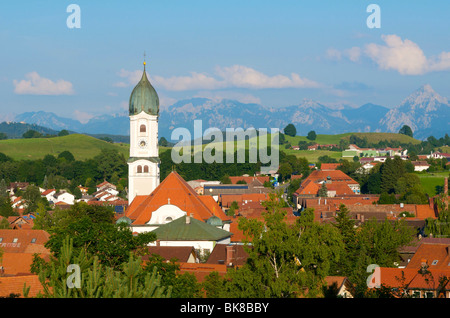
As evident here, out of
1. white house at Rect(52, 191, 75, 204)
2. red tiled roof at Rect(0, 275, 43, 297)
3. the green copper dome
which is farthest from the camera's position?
white house at Rect(52, 191, 75, 204)

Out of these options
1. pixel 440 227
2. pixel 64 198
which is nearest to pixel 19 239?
pixel 440 227

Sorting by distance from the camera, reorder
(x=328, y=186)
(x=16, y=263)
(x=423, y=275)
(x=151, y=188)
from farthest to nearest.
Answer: (x=328, y=186) < (x=151, y=188) < (x=16, y=263) < (x=423, y=275)

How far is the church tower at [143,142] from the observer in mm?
70062

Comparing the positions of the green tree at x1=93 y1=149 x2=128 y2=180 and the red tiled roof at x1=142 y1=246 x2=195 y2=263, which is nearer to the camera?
the red tiled roof at x1=142 y1=246 x2=195 y2=263

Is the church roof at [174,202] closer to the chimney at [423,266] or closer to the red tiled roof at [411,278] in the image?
the chimney at [423,266]

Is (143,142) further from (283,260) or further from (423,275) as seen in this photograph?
(283,260)

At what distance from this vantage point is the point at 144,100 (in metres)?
72.1

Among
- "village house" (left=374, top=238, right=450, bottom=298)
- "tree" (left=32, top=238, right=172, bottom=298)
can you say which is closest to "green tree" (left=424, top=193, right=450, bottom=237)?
"village house" (left=374, top=238, right=450, bottom=298)

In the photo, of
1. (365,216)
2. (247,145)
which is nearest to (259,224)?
(365,216)

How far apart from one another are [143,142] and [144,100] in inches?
156

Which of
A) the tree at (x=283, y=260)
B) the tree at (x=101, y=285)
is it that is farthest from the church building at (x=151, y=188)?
the tree at (x=101, y=285)

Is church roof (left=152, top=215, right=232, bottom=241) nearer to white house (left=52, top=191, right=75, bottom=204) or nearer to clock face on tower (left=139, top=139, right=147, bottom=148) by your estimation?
clock face on tower (left=139, top=139, right=147, bottom=148)

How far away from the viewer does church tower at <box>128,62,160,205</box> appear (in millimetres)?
70062
